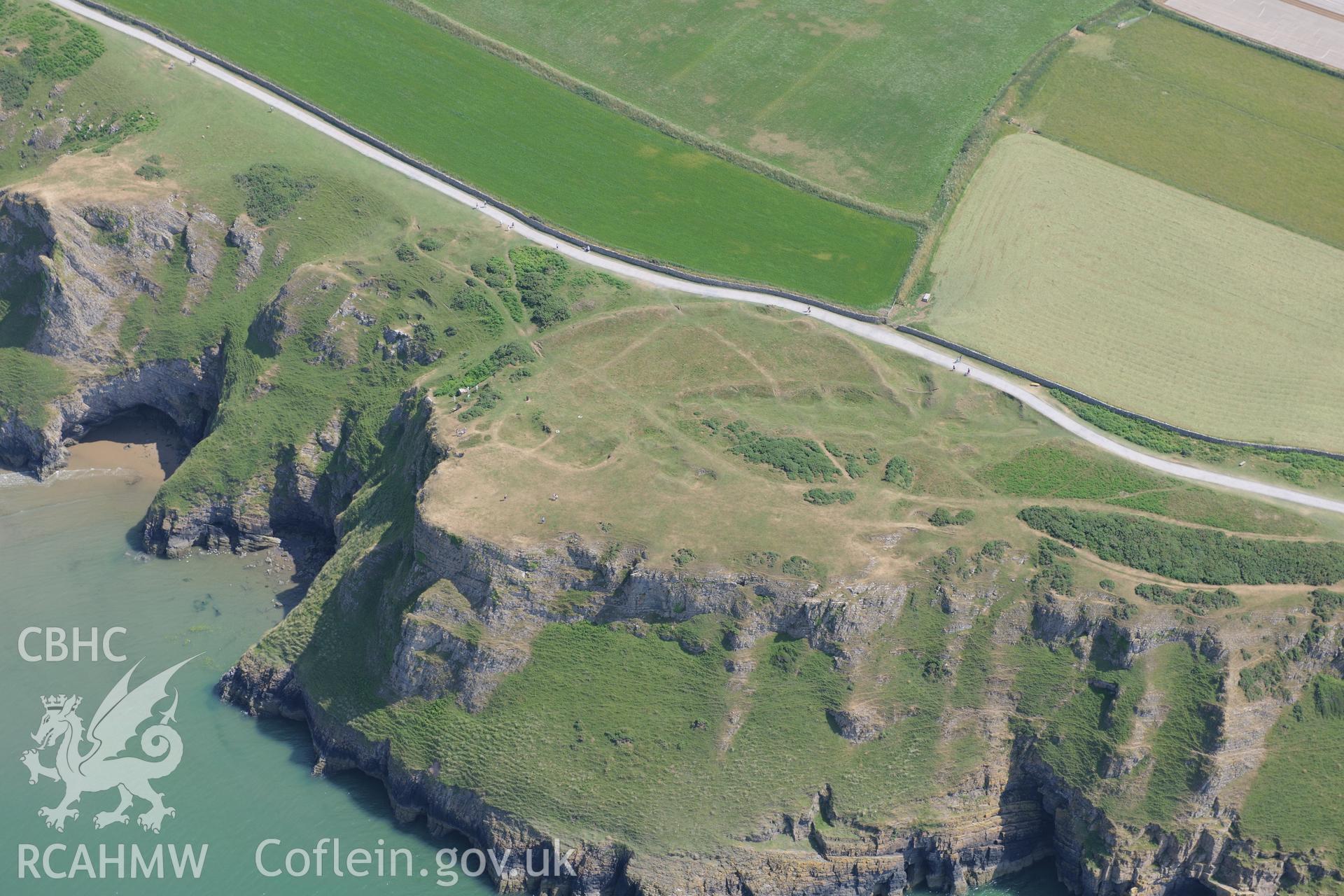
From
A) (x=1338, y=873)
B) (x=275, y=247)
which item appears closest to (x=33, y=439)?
(x=275, y=247)

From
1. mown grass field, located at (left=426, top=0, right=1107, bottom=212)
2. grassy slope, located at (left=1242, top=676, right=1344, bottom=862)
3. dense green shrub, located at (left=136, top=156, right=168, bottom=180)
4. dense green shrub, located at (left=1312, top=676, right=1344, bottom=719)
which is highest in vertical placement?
mown grass field, located at (left=426, top=0, right=1107, bottom=212)

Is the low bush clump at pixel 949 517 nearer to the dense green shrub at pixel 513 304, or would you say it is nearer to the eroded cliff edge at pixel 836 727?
the eroded cliff edge at pixel 836 727

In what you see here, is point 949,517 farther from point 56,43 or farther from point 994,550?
point 56,43

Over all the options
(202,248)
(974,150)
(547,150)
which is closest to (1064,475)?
(974,150)

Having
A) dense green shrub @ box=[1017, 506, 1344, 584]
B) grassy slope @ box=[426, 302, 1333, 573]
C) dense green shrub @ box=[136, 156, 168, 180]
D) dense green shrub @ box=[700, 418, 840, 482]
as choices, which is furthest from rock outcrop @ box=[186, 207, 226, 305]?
dense green shrub @ box=[1017, 506, 1344, 584]

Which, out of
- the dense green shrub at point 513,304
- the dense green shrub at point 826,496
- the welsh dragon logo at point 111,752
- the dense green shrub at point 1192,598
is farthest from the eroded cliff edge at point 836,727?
the dense green shrub at point 513,304

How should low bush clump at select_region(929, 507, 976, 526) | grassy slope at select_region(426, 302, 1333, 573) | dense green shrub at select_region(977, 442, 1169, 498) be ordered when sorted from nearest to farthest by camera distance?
grassy slope at select_region(426, 302, 1333, 573), low bush clump at select_region(929, 507, 976, 526), dense green shrub at select_region(977, 442, 1169, 498)

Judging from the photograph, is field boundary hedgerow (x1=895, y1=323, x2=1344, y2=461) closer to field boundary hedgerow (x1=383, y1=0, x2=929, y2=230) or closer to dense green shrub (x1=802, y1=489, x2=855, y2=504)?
field boundary hedgerow (x1=383, y1=0, x2=929, y2=230)

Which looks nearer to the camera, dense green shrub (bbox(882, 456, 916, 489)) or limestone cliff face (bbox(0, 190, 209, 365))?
dense green shrub (bbox(882, 456, 916, 489))
